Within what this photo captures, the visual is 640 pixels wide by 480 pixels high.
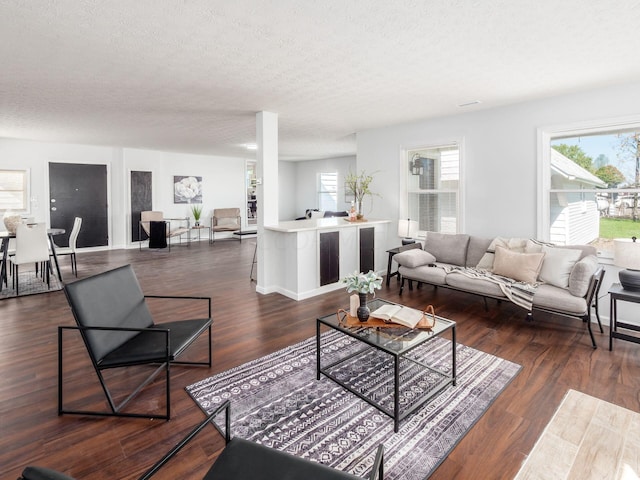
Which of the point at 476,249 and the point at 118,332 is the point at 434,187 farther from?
the point at 118,332

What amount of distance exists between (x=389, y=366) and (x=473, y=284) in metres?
1.71

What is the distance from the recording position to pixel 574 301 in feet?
10.5

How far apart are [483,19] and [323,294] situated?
3.53m

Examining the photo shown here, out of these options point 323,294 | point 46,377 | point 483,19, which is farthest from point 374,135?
point 46,377

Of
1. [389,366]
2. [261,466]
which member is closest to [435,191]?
[389,366]

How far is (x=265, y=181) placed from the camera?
4.79m

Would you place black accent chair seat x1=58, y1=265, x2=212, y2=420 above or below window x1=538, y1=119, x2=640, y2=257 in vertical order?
below

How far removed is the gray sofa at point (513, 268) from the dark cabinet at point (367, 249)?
2.50ft

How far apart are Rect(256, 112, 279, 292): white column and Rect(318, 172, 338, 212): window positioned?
600 centimetres

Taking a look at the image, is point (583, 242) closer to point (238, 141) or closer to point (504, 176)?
point (504, 176)

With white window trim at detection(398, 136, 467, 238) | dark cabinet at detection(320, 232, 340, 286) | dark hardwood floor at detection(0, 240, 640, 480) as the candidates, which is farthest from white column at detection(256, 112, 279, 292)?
white window trim at detection(398, 136, 467, 238)

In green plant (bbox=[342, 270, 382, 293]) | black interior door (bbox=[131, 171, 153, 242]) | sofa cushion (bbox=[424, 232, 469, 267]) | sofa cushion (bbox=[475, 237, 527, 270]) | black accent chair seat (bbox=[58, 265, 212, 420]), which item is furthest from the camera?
black interior door (bbox=[131, 171, 153, 242])

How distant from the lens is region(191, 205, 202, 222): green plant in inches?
382

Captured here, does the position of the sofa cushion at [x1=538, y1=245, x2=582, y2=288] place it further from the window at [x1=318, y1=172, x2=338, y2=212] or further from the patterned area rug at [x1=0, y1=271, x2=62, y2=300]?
the window at [x1=318, y1=172, x2=338, y2=212]
